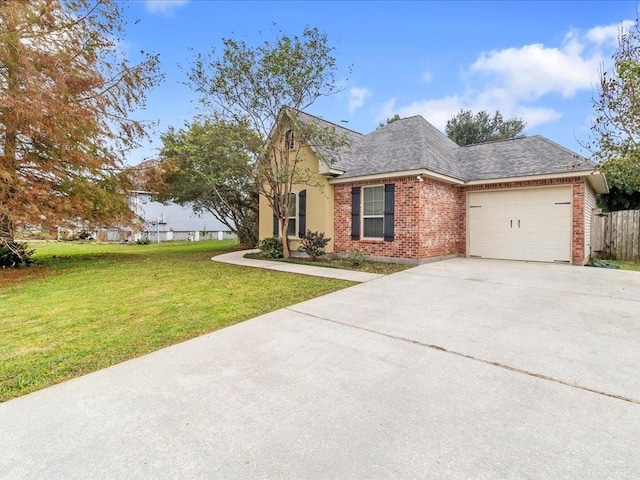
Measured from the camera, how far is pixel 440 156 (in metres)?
11.4

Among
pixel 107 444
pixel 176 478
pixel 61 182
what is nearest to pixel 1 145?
pixel 61 182

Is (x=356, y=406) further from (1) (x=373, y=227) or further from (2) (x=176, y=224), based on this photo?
(2) (x=176, y=224)

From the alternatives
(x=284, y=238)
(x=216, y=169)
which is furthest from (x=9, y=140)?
(x=284, y=238)

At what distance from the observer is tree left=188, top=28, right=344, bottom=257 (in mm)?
9617

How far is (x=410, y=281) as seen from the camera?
729 cm

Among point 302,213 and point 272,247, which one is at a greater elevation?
point 302,213

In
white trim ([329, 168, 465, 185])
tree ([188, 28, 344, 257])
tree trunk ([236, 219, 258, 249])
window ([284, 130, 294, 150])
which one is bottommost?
tree trunk ([236, 219, 258, 249])

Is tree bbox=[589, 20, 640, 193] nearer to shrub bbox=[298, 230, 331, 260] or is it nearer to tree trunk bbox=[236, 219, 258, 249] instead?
shrub bbox=[298, 230, 331, 260]

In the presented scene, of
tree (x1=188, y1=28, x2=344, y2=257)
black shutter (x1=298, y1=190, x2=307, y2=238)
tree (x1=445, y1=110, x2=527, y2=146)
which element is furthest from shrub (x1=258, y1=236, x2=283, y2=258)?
tree (x1=445, y1=110, x2=527, y2=146)

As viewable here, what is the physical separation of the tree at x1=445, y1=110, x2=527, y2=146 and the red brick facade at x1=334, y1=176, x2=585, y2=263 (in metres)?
19.7

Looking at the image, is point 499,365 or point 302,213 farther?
point 302,213

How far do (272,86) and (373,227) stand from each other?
546 centimetres

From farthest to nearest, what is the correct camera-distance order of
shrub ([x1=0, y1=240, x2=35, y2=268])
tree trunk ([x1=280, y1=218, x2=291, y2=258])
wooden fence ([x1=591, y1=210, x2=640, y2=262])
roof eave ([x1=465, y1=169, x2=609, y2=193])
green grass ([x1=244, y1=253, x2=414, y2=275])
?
1. wooden fence ([x1=591, y1=210, x2=640, y2=262])
2. tree trunk ([x1=280, y1=218, x2=291, y2=258])
3. shrub ([x1=0, y1=240, x2=35, y2=268])
4. roof eave ([x1=465, y1=169, x2=609, y2=193])
5. green grass ([x1=244, y1=253, x2=414, y2=275])

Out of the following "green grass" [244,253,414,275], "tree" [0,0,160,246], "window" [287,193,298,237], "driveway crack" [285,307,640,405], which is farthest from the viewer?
"window" [287,193,298,237]
